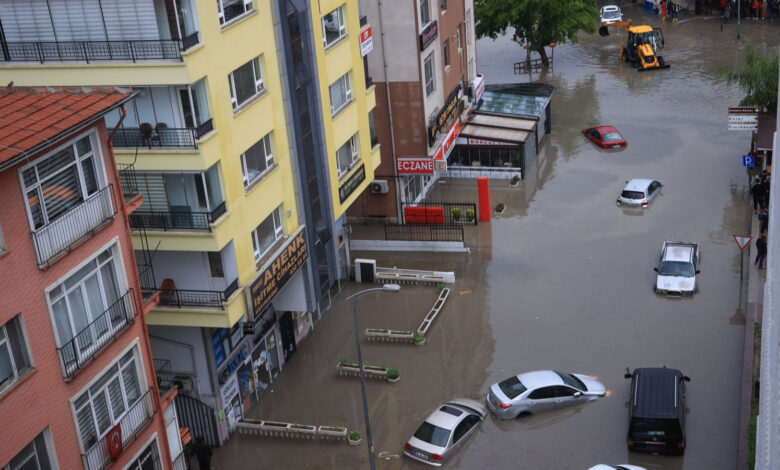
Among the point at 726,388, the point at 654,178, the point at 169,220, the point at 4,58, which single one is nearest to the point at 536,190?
the point at 654,178

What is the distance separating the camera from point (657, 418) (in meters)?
29.6

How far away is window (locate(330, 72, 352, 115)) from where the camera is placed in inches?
1448

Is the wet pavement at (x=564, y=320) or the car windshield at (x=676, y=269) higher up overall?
the car windshield at (x=676, y=269)

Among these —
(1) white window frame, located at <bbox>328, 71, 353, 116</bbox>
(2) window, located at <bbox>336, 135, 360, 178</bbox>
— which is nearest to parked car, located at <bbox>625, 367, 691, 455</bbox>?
(2) window, located at <bbox>336, 135, 360, 178</bbox>

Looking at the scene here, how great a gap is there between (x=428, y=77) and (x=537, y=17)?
19.6 meters

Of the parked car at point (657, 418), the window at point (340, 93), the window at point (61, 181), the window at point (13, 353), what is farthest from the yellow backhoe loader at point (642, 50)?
the window at point (13, 353)

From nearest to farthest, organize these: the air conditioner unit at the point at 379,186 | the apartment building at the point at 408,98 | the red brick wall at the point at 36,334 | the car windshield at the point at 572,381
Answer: the red brick wall at the point at 36,334 < the car windshield at the point at 572,381 < the apartment building at the point at 408,98 < the air conditioner unit at the point at 379,186

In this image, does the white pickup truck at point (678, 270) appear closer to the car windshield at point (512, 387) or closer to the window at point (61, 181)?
the car windshield at point (512, 387)

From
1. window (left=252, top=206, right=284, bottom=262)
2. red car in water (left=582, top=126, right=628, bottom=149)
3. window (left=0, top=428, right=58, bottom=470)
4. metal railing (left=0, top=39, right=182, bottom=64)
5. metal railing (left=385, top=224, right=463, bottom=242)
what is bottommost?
metal railing (left=385, top=224, right=463, bottom=242)

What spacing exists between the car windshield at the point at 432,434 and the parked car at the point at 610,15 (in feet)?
186

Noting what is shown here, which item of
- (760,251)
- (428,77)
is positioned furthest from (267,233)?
(760,251)

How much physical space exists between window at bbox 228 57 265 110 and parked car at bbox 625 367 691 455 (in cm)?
1505

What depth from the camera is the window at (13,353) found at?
62.4 feet

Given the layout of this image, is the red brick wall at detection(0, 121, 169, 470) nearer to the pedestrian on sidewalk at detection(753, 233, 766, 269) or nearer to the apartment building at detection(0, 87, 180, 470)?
the apartment building at detection(0, 87, 180, 470)
